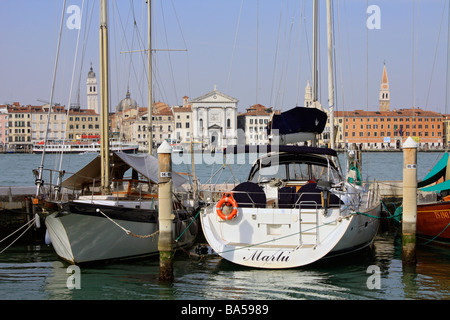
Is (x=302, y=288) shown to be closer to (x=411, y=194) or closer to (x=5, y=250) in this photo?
(x=411, y=194)

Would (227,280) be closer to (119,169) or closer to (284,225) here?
(284,225)

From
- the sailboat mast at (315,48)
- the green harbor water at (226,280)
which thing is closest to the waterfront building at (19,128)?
the sailboat mast at (315,48)

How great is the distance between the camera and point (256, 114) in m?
129

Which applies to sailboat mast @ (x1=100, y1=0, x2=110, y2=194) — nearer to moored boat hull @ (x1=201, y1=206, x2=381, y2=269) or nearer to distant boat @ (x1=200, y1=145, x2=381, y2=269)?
distant boat @ (x1=200, y1=145, x2=381, y2=269)

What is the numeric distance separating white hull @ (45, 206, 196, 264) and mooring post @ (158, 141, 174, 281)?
1.92m

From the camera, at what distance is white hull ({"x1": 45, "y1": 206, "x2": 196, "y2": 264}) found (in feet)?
41.2

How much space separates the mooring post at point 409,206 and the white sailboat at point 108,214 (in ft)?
14.9

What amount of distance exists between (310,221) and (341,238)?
648 millimetres

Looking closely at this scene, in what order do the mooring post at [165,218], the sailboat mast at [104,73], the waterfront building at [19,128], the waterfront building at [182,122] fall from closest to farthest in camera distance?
the mooring post at [165,218] → the sailboat mast at [104,73] → the waterfront building at [182,122] → the waterfront building at [19,128]

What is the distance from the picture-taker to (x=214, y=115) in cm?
13288

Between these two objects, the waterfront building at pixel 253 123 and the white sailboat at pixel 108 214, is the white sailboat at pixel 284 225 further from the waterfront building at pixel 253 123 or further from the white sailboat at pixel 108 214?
the waterfront building at pixel 253 123

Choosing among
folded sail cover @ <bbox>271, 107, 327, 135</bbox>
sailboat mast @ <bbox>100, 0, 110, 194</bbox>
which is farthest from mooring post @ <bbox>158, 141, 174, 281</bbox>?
folded sail cover @ <bbox>271, 107, 327, 135</bbox>

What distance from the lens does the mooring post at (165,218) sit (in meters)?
11.1
